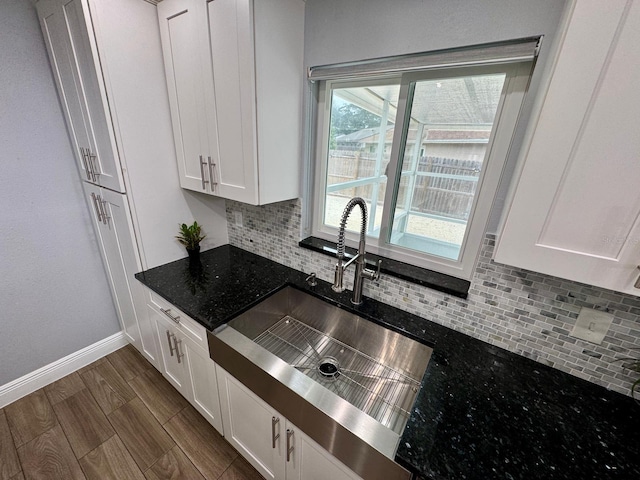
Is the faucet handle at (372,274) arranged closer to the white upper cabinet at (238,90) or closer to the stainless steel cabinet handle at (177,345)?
the white upper cabinet at (238,90)

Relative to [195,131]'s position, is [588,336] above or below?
below

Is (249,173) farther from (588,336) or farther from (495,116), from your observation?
(588,336)

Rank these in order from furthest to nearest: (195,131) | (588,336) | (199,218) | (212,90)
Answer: (199,218), (195,131), (212,90), (588,336)

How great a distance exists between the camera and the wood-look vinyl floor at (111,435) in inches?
52.9

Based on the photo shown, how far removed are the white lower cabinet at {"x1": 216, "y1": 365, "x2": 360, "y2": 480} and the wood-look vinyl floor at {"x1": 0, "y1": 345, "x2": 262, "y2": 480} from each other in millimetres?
263

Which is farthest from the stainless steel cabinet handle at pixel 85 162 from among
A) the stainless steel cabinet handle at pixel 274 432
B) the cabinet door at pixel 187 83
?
the stainless steel cabinet handle at pixel 274 432

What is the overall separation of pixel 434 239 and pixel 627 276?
0.69 metres

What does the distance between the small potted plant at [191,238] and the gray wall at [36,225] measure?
27.4 inches

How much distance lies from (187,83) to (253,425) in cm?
166

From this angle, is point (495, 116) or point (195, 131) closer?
point (495, 116)

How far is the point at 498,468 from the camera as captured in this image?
Result: 660 mm

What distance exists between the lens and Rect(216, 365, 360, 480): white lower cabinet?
0.93 meters

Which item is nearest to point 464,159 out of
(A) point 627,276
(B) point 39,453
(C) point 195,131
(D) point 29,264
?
(A) point 627,276

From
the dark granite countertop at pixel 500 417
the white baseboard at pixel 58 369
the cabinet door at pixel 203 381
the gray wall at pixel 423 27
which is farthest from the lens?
the white baseboard at pixel 58 369
